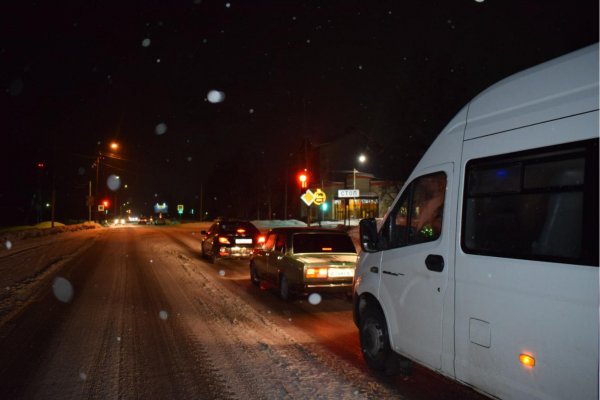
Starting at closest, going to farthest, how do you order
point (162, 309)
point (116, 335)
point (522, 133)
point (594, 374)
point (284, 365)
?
point (594, 374)
point (522, 133)
point (284, 365)
point (116, 335)
point (162, 309)

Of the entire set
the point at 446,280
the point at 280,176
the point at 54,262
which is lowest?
the point at 54,262

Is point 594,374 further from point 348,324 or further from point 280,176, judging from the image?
point 280,176

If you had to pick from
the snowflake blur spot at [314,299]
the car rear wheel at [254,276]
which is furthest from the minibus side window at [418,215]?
the car rear wheel at [254,276]

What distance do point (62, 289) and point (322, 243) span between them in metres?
6.39

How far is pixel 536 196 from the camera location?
3.64 m

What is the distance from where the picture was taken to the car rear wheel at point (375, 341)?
17.9 ft

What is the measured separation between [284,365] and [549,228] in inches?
140

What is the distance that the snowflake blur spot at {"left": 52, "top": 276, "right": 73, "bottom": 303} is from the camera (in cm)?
1022

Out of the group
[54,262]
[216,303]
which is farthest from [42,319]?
[54,262]

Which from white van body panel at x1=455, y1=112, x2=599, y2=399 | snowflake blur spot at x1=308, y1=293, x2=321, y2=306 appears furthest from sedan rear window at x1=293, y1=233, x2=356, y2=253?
white van body panel at x1=455, y1=112, x2=599, y2=399

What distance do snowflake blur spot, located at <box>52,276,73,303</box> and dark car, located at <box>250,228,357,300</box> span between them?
14.4 feet

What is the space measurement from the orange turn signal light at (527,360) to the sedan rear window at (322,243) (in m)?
6.72

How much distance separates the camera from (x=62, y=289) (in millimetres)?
11430

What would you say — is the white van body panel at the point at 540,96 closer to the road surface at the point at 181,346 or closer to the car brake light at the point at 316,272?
the road surface at the point at 181,346
